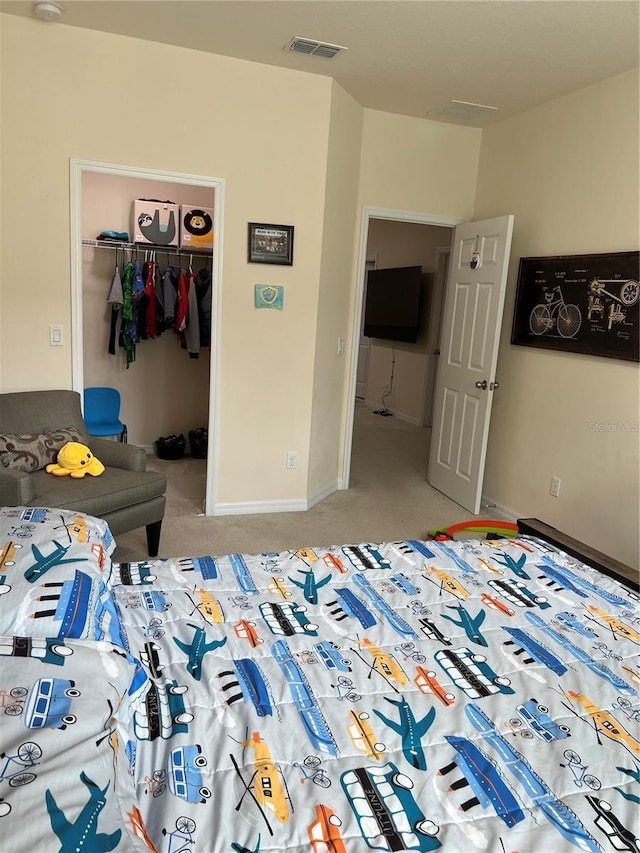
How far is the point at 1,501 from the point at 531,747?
2.36 metres

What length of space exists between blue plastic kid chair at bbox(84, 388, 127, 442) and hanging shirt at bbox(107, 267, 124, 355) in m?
0.34

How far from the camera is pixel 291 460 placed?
13.5ft

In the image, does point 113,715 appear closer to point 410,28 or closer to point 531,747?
point 531,747

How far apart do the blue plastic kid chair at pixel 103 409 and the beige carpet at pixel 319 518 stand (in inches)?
18.0

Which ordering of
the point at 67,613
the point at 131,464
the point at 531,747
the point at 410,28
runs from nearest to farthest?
the point at 531,747, the point at 67,613, the point at 410,28, the point at 131,464

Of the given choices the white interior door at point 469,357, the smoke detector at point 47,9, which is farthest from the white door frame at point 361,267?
the smoke detector at point 47,9

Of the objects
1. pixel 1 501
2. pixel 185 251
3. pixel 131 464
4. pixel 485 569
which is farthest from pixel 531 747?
pixel 185 251

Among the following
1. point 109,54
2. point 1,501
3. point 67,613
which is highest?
point 109,54

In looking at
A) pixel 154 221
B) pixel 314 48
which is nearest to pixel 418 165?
pixel 314 48

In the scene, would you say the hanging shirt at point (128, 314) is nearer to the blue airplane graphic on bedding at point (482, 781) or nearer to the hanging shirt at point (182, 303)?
the hanging shirt at point (182, 303)

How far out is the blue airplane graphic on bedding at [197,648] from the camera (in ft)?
4.89

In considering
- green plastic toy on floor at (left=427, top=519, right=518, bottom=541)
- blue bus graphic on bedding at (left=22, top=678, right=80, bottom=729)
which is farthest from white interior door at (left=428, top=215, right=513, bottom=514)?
blue bus graphic on bedding at (left=22, top=678, right=80, bottom=729)

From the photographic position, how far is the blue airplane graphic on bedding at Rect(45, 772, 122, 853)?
32.7 inches

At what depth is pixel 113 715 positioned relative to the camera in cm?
117
